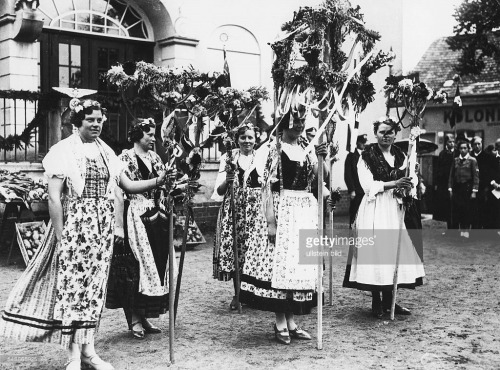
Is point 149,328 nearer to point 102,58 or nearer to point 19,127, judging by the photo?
point 19,127

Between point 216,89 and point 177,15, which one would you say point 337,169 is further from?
point 216,89

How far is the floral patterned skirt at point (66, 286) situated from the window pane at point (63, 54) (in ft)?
26.7

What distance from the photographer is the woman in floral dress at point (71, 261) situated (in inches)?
172

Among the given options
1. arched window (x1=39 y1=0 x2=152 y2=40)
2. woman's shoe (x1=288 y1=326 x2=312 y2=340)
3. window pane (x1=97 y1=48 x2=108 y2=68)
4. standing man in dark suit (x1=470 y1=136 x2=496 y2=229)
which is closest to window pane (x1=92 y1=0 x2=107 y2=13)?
arched window (x1=39 y1=0 x2=152 y2=40)

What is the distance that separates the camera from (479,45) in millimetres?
14375

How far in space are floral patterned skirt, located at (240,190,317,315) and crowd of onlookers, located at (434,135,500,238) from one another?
7.33 metres

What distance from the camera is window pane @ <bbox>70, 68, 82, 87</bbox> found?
12.0 m

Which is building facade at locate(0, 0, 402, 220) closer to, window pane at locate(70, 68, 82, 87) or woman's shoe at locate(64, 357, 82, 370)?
window pane at locate(70, 68, 82, 87)

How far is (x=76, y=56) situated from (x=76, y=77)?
1.30 ft

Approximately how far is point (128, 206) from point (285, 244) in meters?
1.37

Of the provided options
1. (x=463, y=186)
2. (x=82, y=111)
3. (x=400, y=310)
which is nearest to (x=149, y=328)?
(x=82, y=111)

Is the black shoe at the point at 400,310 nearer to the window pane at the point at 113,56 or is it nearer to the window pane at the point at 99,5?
the window pane at the point at 113,56

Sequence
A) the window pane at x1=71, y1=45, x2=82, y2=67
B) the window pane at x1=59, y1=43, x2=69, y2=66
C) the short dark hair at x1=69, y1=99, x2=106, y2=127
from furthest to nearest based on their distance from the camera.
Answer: the window pane at x1=71, y1=45, x2=82, y2=67, the window pane at x1=59, y1=43, x2=69, y2=66, the short dark hair at x1=69, y1=99, x2=106, y2=127

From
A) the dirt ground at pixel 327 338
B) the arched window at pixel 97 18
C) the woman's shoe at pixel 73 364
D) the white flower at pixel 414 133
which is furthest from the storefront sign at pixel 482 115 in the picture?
the woman's shoe at pixel 73 364
